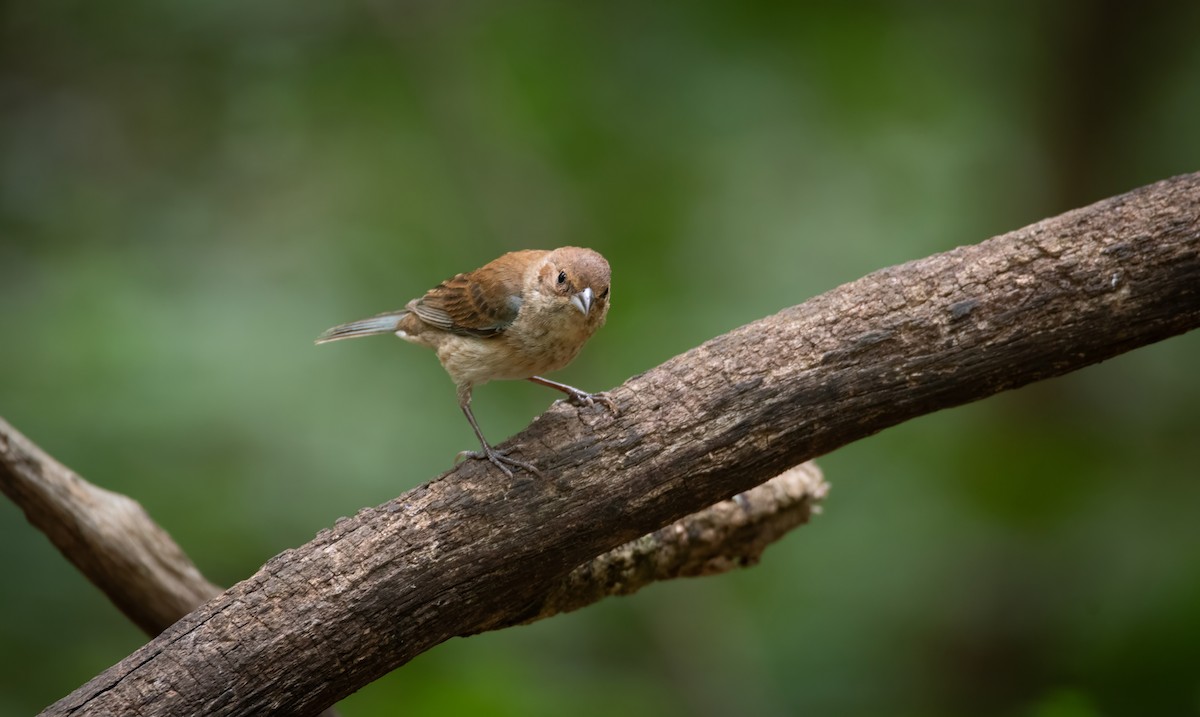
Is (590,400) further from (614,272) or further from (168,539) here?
(614,272)

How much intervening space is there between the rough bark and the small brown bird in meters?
0.28

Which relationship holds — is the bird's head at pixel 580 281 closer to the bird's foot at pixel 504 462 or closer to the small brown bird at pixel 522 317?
the small brown bird at pixel 522 317

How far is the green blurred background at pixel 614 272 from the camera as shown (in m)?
5.11

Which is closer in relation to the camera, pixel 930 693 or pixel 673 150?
pixel 930 693

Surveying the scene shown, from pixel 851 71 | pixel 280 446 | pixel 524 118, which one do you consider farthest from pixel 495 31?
pixel 280 446

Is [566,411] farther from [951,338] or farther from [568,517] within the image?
[951,338]

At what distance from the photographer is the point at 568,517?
292cm

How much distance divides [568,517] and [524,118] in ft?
11.8

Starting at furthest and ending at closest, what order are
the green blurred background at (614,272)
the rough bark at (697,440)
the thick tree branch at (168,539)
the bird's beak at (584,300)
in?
the green blurred background at (614,272) < the thick tree branch at (168,539) < the bird's beak at (584,300) < the rough bark at (697,440)

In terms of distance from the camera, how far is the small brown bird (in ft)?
10.9

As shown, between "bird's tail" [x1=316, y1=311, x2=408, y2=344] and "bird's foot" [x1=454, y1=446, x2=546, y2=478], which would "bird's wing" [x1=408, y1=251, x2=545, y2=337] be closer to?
"bird's tail" [x1=316, y1=311, x2=408, y2=344]

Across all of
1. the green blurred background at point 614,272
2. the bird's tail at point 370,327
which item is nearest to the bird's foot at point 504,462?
the bird's tail at point 370,327

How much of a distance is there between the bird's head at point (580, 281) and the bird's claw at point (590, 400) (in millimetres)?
258

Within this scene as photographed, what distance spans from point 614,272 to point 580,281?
258 centimetres
